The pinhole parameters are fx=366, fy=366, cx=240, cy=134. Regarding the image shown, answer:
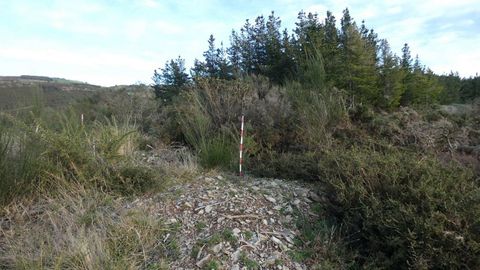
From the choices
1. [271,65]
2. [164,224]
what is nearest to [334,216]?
[164,224]

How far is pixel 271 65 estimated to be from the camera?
65.3 feet

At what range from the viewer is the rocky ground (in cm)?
335


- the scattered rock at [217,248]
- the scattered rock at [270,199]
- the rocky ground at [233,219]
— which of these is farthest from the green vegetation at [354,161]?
the scattered rock at [217,248]

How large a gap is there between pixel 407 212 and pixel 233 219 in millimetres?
1698

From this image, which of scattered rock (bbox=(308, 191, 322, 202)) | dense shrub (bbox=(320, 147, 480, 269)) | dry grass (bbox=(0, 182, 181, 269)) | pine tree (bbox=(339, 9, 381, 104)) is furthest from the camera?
pine tree (bbox=(339, 9, 381, 104))

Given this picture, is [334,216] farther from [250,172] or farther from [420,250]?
[250,172]

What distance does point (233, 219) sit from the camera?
390 cm

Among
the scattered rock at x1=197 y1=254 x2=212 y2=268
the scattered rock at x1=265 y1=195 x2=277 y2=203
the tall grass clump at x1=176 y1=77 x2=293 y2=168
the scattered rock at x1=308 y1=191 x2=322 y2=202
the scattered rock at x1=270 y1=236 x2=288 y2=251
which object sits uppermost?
the tall grass clump at x1=176 y1=77 x2=293 y2=168

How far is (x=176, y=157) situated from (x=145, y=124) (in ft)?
14.1

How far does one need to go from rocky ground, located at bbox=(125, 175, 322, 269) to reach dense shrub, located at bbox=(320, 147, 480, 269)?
0.57 m

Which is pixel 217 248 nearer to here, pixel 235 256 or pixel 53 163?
pixel 235 256

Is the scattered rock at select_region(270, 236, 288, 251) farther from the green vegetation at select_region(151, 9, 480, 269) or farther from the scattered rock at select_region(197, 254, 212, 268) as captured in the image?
the scattered rock at select_region(197, 254, 212, 268)

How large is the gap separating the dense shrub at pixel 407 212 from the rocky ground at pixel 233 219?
57cm

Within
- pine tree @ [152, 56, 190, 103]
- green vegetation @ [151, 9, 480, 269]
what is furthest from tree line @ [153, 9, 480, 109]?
green vegetation @ [151, 9, 480, 269]
